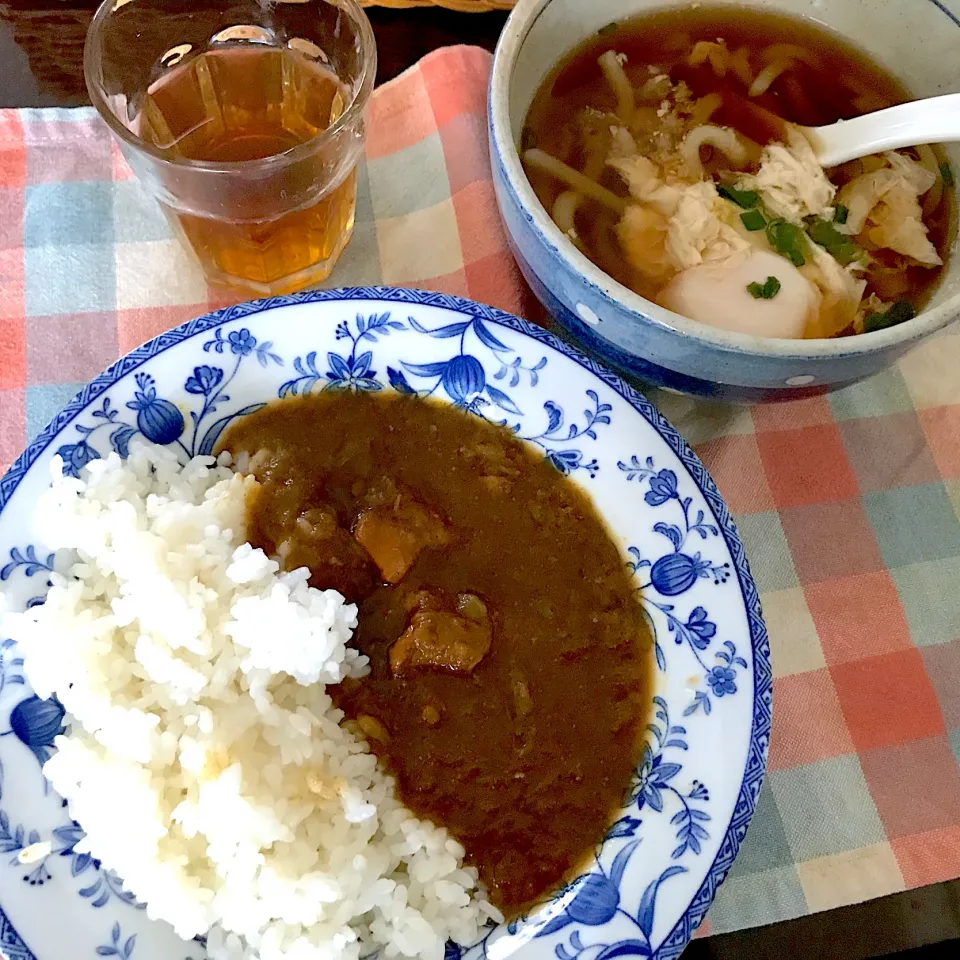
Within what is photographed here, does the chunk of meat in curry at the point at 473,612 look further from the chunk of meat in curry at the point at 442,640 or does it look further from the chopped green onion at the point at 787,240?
the chopped green onion at the point at 787,240

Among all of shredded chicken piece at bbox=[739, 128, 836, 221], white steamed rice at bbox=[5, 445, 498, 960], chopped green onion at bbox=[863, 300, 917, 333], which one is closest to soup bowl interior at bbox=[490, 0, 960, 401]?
chopped green onion at bbox=[863, 300, 917, 333]

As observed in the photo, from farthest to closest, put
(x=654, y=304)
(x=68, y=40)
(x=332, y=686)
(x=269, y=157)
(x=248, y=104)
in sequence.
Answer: (x=68, y=40) → (x=248, y=104) → (x=269, y=157) → (x=332, y=686) → (x=654, y=304)

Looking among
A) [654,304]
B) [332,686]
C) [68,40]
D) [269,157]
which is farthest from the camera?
[68,40]

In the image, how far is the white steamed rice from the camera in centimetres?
136

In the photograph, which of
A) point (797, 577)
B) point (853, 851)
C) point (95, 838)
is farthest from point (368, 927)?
point (797, 577)

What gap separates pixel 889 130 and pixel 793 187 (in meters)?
0.19

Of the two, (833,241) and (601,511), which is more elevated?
(833,241)

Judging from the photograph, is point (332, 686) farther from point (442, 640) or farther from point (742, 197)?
point (742, 197)

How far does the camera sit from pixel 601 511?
162 centimetres

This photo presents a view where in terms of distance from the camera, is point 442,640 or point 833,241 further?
point 833,241

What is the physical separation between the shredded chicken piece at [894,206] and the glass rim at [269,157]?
0.93 m

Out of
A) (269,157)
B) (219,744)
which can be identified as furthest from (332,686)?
(269,157)

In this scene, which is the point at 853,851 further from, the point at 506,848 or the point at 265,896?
the point at 265,896

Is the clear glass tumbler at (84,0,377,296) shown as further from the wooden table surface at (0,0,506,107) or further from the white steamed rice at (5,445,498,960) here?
the white steamed rice at (5,445,498,960)
